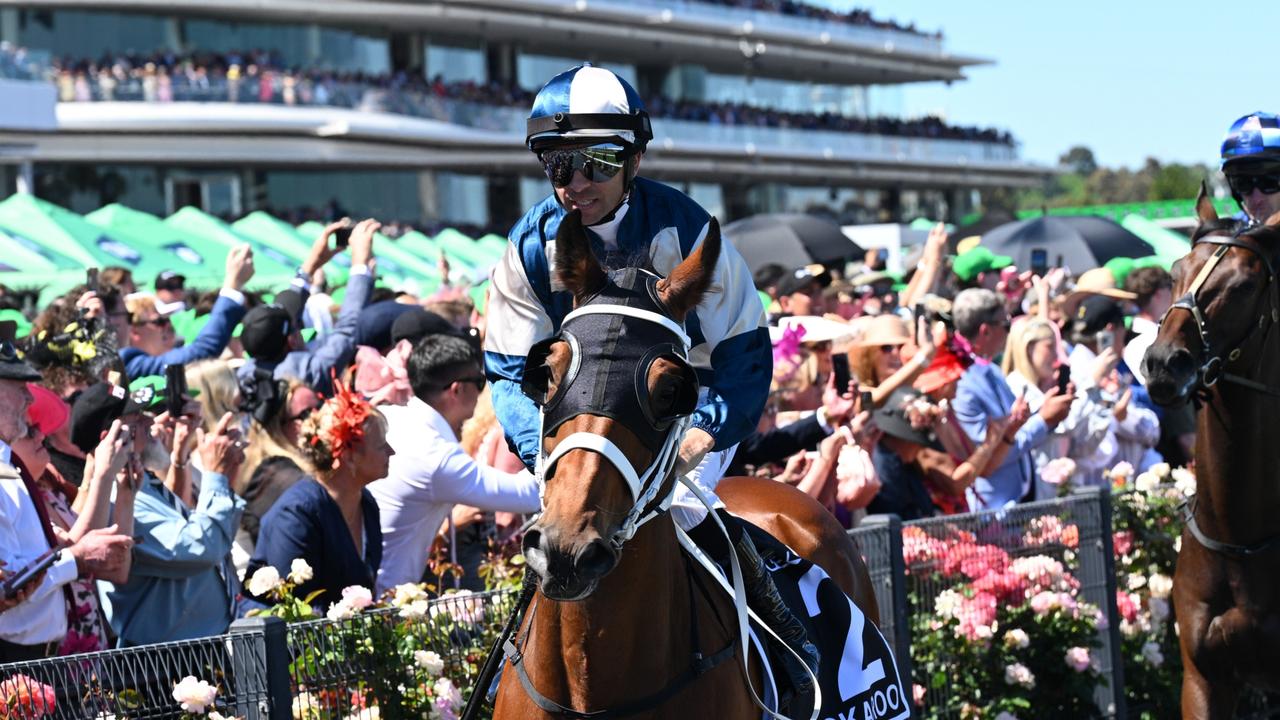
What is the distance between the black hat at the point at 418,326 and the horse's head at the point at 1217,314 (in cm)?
311

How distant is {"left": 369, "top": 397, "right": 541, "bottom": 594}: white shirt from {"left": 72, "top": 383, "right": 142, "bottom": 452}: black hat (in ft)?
3.03

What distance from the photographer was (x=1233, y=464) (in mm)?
6020

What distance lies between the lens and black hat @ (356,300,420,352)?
27.5 feet

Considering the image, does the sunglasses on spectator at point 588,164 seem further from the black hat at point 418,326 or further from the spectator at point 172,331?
the spectator at point 172,331

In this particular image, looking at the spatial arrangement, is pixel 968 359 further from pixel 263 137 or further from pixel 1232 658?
pixel 263 137

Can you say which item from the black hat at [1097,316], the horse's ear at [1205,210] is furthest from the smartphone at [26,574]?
the black hat at [1097,316]

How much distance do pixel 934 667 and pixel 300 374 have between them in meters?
3.56

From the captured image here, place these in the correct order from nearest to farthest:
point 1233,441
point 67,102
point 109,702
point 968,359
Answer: point 109,702
point 1233,441
point 968,359
point 67,102

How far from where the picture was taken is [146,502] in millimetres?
5398

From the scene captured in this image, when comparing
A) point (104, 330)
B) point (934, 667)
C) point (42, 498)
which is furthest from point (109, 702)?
point (934, 667)

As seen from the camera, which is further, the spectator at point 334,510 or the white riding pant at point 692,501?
the spectator at point 334,510

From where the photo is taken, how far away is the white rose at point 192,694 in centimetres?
432

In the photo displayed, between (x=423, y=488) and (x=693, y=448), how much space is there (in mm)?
2525

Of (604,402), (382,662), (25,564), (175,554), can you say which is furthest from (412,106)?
(604,402)
